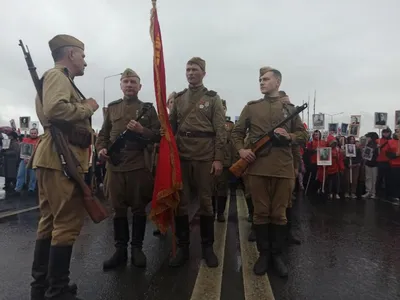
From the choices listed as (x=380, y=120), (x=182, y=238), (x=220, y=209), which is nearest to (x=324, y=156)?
(x=380, y=120)

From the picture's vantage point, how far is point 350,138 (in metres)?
12.8

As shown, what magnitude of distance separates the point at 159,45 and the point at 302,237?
3.56 m

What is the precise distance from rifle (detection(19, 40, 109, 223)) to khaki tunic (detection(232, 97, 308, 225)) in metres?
1.75

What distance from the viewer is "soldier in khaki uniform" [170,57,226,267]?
13.6 feet

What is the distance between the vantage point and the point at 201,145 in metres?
4.16

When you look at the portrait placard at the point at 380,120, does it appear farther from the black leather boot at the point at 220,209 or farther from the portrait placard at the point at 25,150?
the portrait placard at the point at 25,150

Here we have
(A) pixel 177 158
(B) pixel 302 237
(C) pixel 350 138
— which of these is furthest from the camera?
(C) pixel 350 138

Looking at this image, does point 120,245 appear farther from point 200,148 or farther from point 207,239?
point 200,148

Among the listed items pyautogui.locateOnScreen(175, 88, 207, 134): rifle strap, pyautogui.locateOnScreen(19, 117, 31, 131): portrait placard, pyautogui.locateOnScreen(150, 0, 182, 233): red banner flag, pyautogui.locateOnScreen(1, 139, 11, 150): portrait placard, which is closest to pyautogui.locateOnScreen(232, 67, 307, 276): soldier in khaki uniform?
pyautogui.locateOnScreen(175, 88, 207, 134): rifle strap

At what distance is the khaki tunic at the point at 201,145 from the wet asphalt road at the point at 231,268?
779mm

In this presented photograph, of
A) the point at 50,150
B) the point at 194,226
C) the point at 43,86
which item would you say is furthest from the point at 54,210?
the point at 194,226

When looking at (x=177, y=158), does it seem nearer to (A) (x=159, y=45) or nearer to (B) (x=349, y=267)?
(A) (x=159, y=45)

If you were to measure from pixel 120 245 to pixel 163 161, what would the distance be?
1.07 m

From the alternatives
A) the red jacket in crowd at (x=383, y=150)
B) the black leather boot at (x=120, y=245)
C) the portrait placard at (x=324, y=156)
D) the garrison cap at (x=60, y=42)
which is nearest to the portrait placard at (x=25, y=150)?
the black leather boot at (x=120, y=245)
